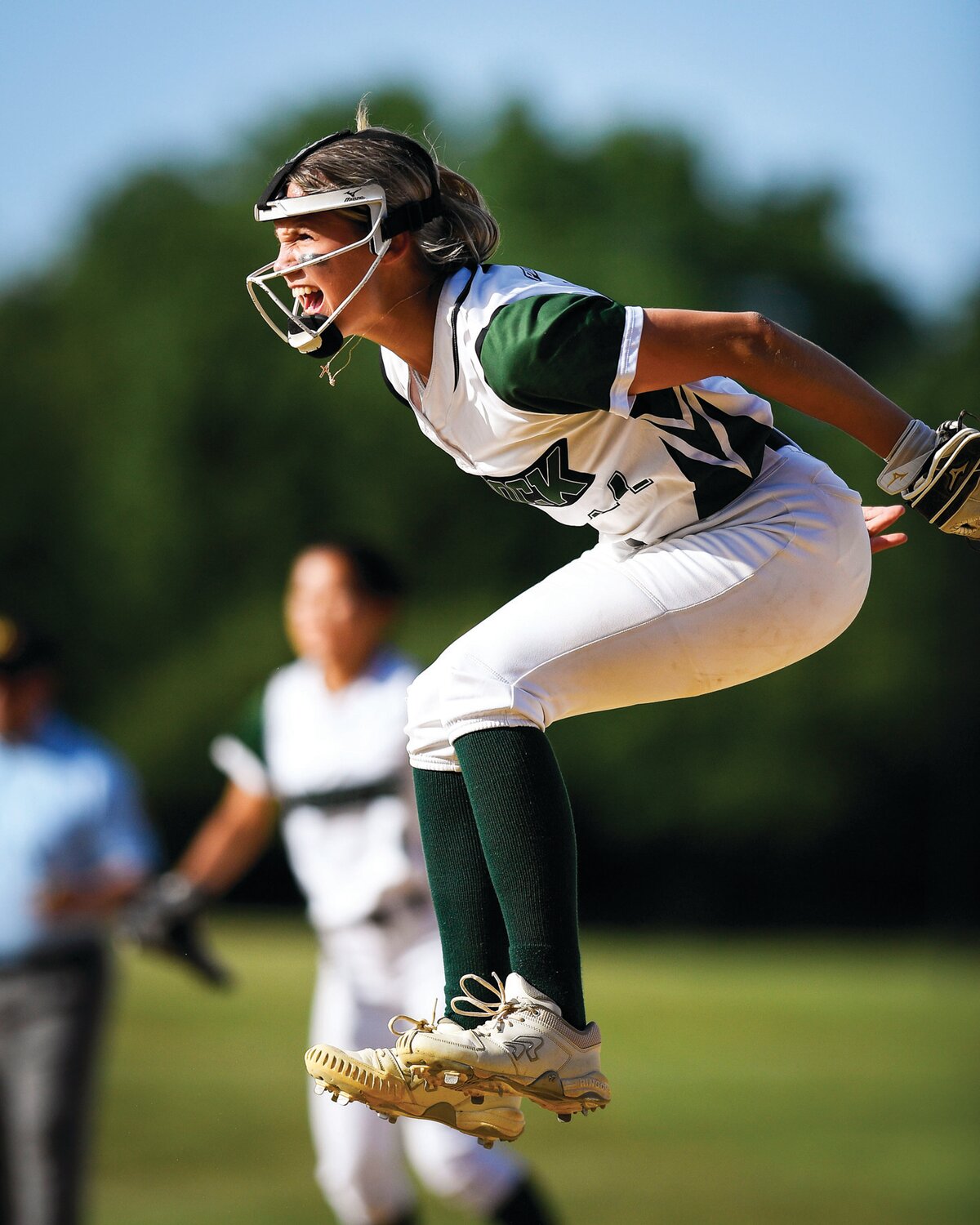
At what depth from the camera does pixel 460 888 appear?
3.04 m

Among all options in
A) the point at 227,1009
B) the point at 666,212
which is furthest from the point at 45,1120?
the point at 666,212

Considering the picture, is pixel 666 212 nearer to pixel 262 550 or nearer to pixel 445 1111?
pixel 262 550

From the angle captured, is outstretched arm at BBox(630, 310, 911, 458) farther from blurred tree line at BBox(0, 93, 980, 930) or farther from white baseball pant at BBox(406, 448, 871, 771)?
blurred tree line at BBox(0, 93, 980, 930)

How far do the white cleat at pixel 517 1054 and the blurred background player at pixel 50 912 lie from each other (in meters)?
3.74

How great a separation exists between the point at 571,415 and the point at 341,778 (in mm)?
3531

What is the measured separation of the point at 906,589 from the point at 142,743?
14791 millimetres

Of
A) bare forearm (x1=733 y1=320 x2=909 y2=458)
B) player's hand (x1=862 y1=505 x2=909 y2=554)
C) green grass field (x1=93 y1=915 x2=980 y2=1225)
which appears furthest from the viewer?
green grass field (x1=93 y1=915 x2=980 y2=1225)

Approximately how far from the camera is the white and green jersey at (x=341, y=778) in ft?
19.9

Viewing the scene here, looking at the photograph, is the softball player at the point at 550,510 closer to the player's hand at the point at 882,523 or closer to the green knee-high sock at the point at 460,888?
the green knee-high sock at the point at 460,888

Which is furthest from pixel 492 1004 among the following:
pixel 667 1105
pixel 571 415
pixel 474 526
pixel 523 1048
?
pixel 474 526

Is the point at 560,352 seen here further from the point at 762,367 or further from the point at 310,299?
the point at 310,299

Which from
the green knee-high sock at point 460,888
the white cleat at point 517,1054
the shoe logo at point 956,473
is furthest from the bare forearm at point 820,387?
the white cleat at point 517,1054

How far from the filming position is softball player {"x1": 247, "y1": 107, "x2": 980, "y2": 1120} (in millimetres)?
2756

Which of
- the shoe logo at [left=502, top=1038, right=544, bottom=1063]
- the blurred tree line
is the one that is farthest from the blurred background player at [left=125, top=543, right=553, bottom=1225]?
the blurred tree line
